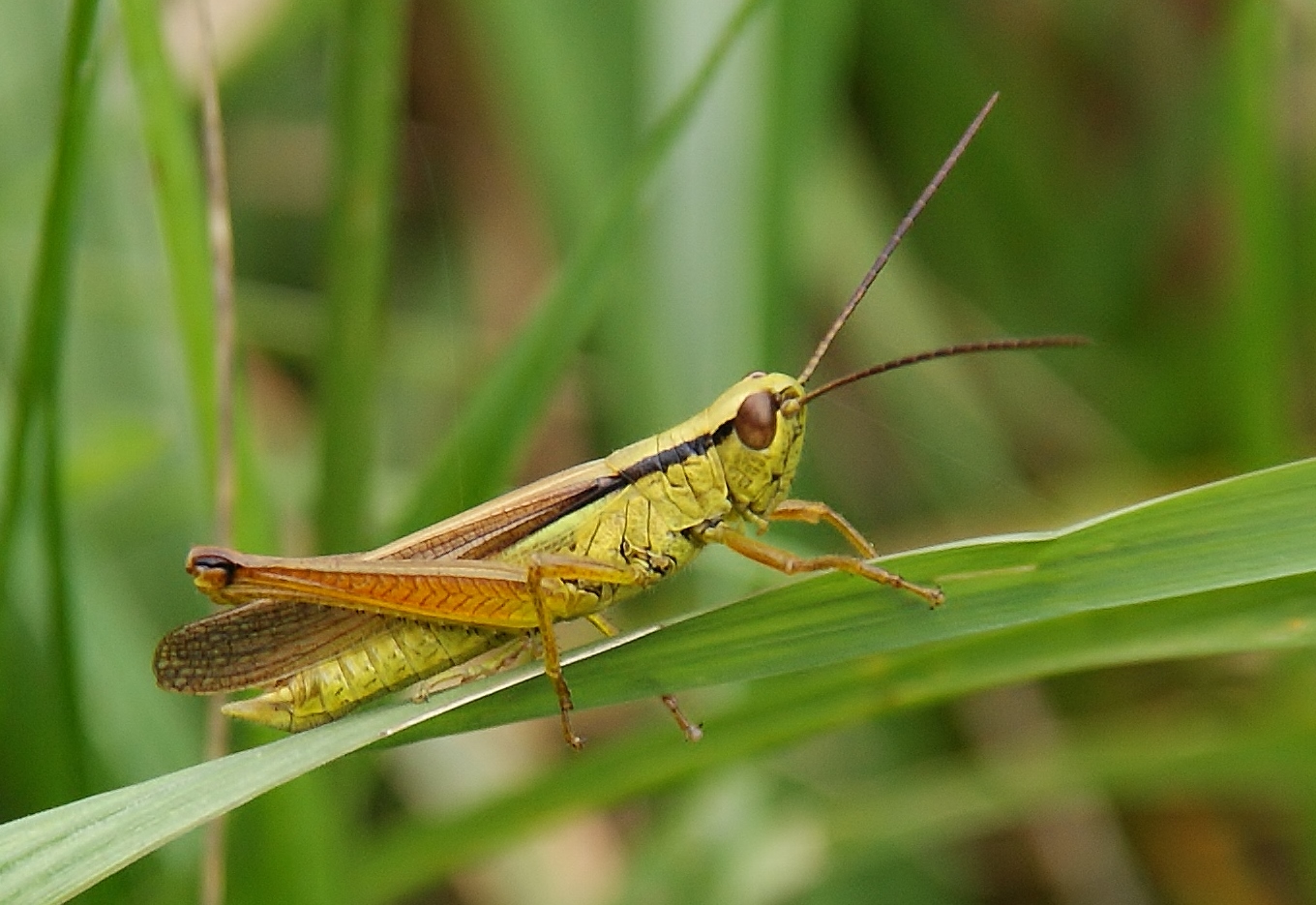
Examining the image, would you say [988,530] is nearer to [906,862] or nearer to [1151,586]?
[906,862]

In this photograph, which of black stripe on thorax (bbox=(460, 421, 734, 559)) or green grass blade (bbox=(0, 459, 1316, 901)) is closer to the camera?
green grass blade (bbox=(0, 459, 1316, 901))

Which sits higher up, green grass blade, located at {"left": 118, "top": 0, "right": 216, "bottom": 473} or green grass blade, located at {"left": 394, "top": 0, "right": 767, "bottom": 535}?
green grass blade, located at {"left": 118, "top": 0, "right": 216, "bottom": 473}

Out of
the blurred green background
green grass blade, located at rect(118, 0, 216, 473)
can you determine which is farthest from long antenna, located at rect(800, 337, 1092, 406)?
green grass blade, located at rect(118, 0, 216, 473)

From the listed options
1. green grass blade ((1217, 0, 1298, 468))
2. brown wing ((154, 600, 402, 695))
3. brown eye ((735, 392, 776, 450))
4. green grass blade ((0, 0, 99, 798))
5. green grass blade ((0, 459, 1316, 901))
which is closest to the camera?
green grass blade ((0, 459, 1316, 901))

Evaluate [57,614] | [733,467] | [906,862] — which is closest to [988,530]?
[906,862]

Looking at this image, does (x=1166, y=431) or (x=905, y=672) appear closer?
(x=905, y=672)

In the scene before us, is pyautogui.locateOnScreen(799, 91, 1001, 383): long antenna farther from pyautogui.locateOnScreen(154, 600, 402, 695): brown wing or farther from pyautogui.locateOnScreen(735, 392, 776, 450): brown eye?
pyautogui.locateOnScreen(154, 600, 402, 695): brown wing
